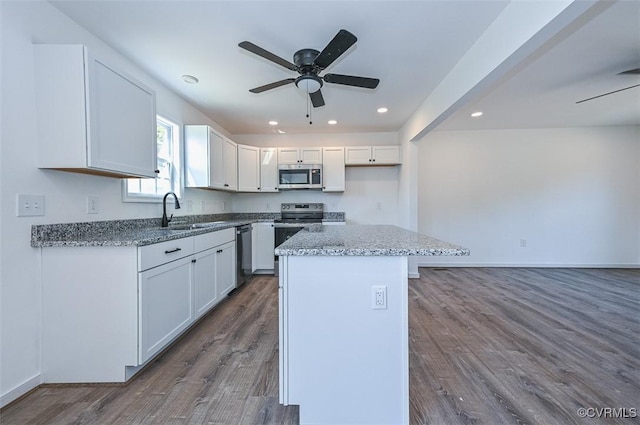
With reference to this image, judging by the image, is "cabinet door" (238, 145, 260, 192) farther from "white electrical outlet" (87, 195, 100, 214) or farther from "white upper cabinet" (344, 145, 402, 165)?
"white electrical outlet" (87, 195, 100, 214)

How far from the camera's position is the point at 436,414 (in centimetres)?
141

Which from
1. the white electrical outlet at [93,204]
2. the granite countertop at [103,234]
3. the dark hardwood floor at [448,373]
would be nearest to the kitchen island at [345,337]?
the dark hardwood floor at [448,373]

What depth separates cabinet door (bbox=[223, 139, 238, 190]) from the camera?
3850 mm

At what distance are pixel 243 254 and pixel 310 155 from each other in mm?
2012

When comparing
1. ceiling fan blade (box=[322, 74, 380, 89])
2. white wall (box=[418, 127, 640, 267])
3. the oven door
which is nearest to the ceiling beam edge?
ceiling fan blade (box=[322, 74, 380, 89])

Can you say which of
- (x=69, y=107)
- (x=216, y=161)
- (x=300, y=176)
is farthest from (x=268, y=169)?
(x=69, y=107)

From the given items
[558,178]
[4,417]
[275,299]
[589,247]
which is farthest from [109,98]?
[589,247]

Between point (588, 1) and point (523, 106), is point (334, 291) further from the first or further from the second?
point (523, 106)

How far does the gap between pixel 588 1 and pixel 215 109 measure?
364cm

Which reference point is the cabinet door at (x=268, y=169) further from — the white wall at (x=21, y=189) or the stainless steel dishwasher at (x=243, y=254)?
the white wall at (x=21, y=189)

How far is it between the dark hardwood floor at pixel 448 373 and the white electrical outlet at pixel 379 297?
68 cm

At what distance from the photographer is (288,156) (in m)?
4.50

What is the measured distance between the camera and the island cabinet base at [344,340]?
4.18 feet

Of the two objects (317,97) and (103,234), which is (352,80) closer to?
(317,97)
